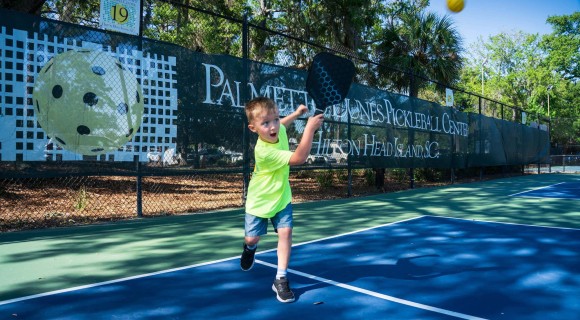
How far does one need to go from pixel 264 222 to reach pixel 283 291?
0.55 m

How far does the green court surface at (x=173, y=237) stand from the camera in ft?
11.7

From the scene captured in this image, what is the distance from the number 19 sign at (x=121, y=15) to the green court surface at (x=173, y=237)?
2784 mm

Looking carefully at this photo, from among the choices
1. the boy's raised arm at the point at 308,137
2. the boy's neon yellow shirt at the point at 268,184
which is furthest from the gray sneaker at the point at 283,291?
the boy's raised arm at the point at 308,137

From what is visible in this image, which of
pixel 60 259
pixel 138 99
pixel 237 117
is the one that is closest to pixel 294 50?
pixel 237 117

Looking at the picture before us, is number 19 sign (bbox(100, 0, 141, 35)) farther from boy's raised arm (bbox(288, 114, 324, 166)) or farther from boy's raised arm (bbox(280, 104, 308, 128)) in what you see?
boy's raised arm (bbox(288, 114, 324, 166))

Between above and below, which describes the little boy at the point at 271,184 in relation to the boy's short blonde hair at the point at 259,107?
below

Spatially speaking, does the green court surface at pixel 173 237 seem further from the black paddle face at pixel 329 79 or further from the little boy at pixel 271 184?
the black paddle face at pixel 329 79

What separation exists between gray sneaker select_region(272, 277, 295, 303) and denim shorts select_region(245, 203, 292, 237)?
375 millimetres

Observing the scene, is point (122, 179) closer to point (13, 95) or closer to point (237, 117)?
point (237, 117)

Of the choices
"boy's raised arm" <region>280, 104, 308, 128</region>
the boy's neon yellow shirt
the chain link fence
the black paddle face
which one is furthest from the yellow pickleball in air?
the boy's neon yellow shirt

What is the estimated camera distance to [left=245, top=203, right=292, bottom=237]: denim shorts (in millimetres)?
3039

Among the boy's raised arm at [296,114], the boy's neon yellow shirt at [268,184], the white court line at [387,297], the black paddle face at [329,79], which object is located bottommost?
the white court line at [387,297]

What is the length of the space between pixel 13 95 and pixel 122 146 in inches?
56.5

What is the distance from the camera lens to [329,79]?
338 centimetres
